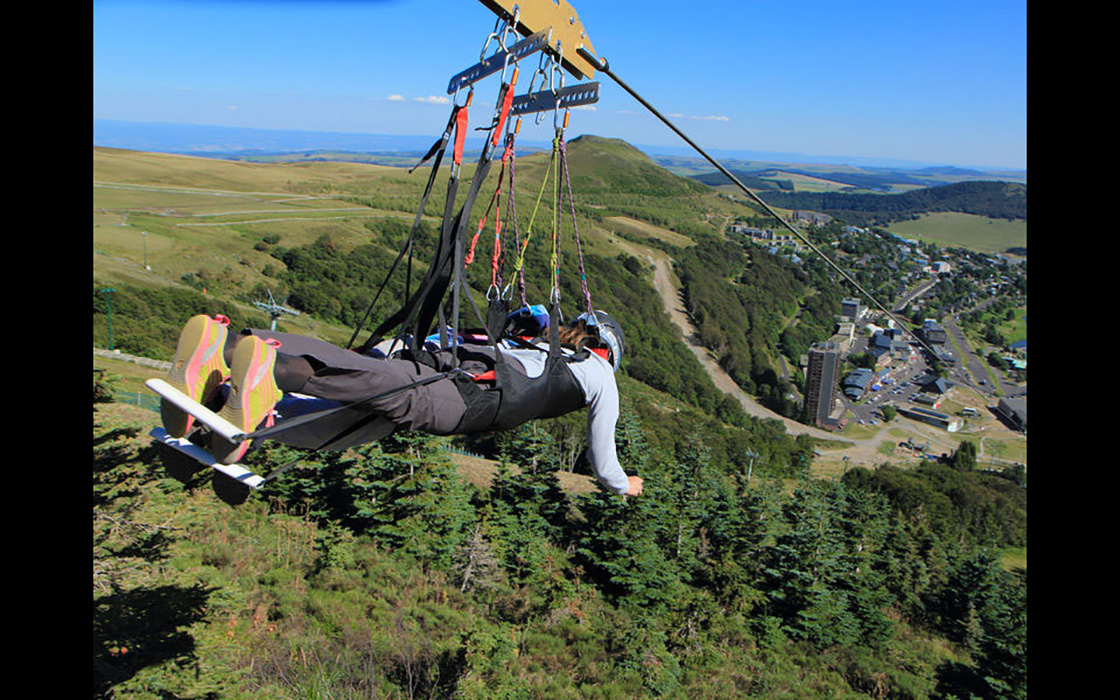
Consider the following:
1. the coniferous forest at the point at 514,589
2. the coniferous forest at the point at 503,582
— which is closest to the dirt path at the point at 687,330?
the coniferous forest at the point at 503,582

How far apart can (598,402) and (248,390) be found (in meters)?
1.84

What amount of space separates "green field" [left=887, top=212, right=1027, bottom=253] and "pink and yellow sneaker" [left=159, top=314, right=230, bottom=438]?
5388 inches

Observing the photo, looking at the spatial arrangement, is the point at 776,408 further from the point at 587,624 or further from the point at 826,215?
the point at 826,215

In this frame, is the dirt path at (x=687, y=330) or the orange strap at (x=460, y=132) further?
the dirt path at (x=687, y=330)

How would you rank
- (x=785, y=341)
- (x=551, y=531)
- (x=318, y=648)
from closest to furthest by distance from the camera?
(x=318, y=648)
(x=551, y=531)
(x=785, y=341)

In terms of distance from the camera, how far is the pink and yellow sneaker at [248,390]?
2705 mm

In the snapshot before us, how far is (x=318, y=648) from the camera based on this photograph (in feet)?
35.5

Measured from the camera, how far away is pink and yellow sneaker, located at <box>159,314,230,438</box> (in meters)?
2.75

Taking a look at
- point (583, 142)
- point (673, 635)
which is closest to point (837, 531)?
point (673, 635)

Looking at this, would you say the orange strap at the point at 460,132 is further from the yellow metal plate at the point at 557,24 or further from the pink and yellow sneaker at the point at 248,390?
the pink and yellow sneaker at the point at 248,390

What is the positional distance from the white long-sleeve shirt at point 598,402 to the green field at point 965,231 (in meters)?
135

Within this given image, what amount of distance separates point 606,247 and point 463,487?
52870 millimetres

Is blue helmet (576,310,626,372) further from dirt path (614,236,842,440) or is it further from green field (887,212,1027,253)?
green field (887,212,1027,253)
